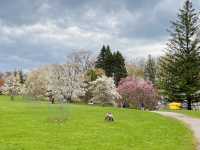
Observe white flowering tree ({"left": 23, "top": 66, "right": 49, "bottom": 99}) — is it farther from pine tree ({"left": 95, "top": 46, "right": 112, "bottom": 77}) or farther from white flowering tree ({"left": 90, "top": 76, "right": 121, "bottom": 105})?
white flowering tree ({"left": 90, "top": 76, "right": 121, "bottom": 105})

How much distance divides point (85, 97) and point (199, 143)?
63.5 meters

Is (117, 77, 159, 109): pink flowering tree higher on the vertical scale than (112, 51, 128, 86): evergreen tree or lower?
lower

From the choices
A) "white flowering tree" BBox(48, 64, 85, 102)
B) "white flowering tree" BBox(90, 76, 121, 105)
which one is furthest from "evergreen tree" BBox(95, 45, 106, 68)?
"white flowering tree" BBox(90, 76, 121, 105)

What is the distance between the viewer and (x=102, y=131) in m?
20.6

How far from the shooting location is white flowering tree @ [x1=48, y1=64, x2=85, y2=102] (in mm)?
76162

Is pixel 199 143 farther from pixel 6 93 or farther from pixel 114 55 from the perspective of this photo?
pixel 6 93

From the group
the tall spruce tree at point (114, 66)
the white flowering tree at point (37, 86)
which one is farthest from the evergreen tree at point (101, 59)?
the white flowering tree at point (37, 86)

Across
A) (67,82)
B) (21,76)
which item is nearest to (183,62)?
(67,82)

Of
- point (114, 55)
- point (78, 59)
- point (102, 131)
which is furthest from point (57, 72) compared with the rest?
point (102, 131)

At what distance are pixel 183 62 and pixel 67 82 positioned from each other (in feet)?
106

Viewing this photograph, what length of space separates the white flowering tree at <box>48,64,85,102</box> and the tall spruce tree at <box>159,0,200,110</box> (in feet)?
85.2

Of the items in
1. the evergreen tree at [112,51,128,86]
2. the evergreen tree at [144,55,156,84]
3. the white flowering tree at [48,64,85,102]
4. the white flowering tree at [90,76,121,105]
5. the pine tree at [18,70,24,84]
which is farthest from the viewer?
the pine tree at [18,70,24,84]

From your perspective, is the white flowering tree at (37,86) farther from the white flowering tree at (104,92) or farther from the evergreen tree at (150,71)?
the evergreen tree at (150,71)

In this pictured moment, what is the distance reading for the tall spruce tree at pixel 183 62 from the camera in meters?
51.4
